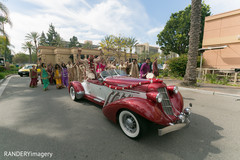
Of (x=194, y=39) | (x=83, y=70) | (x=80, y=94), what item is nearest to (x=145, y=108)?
(x=80, y=94)

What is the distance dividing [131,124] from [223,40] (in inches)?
563

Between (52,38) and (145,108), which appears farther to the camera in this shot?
(52,38)

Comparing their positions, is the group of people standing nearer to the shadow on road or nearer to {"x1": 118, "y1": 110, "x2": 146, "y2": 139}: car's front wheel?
{"x1": 118, "y1": 110, "x2": 146, "y2": 139}: car's front wheel

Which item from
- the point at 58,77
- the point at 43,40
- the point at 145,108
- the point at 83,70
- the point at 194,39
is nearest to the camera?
the point at 145,108

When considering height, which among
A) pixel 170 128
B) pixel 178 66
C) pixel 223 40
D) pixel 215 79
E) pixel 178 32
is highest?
pixel 178 32

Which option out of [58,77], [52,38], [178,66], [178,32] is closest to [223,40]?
[178,66]

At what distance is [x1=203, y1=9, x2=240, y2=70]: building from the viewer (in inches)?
413

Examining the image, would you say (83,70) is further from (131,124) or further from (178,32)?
(178,32)

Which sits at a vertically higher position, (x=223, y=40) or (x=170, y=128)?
(x=223, y=40)

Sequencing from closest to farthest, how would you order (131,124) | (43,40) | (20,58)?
(131,124), (43,40), (20,58)

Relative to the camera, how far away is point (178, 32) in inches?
794

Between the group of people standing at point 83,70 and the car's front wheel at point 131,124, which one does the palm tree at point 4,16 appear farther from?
the car's front wheel at point 131,124

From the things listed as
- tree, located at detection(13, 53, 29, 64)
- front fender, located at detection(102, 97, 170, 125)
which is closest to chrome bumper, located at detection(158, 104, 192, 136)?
front fender, located at detection(102, 97, 170, 125)

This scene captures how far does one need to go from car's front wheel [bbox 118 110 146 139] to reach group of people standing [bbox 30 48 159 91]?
1.93 metres
